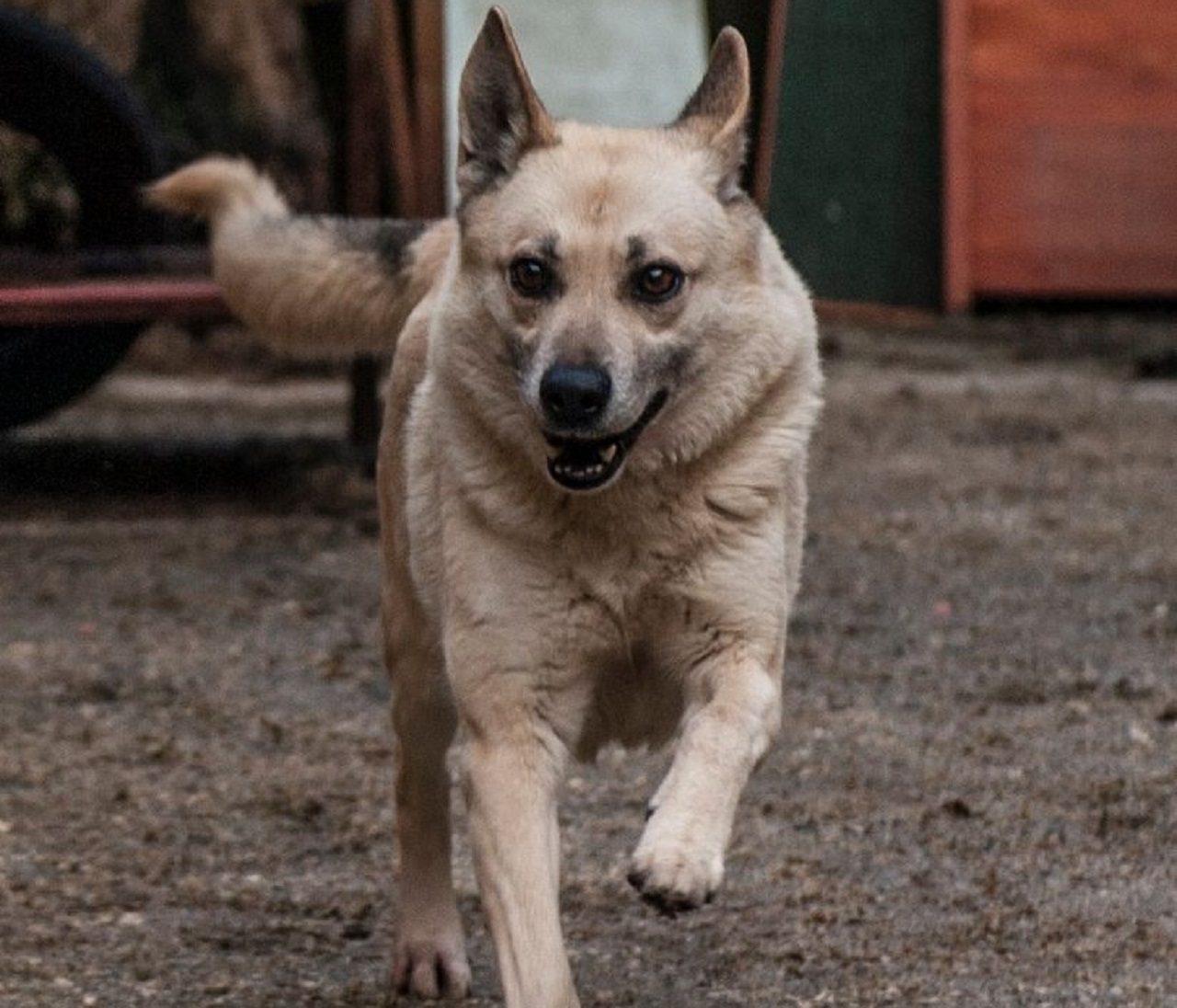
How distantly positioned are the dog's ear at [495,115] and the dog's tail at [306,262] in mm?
643

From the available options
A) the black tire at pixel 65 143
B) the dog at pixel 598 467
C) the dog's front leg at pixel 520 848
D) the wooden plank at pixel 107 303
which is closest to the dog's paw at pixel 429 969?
the dog at pixel 598 467

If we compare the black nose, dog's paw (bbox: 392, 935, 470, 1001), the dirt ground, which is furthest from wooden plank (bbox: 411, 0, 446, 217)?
the black nose

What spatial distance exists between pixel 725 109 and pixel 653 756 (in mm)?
1961

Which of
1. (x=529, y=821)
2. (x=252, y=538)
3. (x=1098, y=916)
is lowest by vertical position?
(x=252, y=538)

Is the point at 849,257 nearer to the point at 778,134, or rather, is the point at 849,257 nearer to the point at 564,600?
the point at 778,134

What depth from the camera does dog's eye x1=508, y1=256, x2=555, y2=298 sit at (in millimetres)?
4008

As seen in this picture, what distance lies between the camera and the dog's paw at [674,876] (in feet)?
11.7

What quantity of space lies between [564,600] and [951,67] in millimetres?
9434

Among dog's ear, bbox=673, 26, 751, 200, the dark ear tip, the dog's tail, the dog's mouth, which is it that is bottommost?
the dog's tail

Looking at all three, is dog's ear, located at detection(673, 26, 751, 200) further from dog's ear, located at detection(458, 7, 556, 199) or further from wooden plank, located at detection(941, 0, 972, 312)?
wooden plank, located at detection(941, 0, 972, 312)

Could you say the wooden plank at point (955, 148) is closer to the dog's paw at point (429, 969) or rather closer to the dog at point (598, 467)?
the dog at point (598, 467)

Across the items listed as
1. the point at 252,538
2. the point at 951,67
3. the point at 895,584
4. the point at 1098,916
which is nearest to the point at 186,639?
the point at 252,538

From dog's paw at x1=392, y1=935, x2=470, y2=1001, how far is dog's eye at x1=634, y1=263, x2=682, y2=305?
117cm

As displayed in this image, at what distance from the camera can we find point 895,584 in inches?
304
